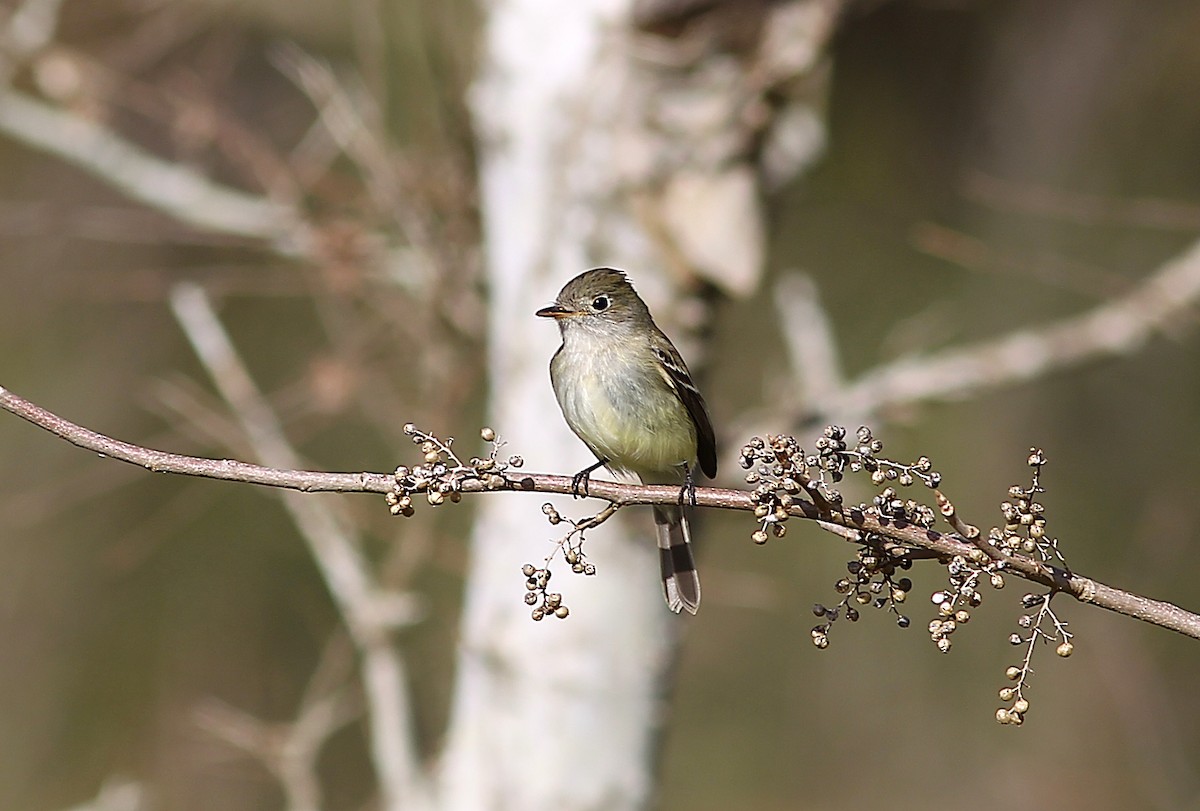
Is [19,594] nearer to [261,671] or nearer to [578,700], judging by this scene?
[261,671]

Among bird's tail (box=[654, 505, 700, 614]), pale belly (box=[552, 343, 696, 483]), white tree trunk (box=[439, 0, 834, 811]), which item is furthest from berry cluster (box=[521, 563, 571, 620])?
white tree trunk (box=[439, 0, 834, 811])

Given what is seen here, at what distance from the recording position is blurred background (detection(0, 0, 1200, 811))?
6.11m

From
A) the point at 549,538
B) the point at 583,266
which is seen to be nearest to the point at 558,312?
the point at 583,266

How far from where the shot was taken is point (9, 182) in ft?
26.1

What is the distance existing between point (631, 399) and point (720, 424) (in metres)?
1.89

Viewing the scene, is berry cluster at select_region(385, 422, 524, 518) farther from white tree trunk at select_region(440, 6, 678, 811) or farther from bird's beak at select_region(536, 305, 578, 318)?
white tree trunk at select_region(440, 6, 678, 811)

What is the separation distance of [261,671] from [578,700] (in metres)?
4.01

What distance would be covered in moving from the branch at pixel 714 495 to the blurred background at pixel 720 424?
10.3 feet

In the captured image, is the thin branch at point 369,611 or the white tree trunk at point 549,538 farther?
the thin branch at point 369,611

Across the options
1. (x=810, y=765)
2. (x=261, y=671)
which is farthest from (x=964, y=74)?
(x=261, y=671)

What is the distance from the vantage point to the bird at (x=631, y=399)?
3.46 meters

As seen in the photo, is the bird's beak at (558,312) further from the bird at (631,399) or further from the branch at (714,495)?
the branch at (714,495)

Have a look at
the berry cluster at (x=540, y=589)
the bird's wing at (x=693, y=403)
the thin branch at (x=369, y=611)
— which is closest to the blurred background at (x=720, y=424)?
the thin branch at (x=369, y=611)

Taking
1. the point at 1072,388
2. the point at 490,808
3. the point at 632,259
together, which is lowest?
the point at 490,808
